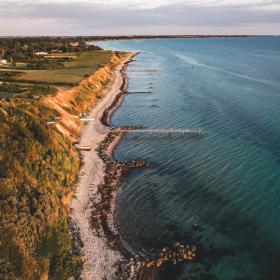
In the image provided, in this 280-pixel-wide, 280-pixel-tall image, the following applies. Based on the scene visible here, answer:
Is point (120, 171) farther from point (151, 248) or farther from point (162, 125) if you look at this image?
point (162, 125)

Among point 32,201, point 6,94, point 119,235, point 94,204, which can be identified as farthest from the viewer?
point 6,94

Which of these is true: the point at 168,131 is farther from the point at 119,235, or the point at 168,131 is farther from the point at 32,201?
the point at 32,201

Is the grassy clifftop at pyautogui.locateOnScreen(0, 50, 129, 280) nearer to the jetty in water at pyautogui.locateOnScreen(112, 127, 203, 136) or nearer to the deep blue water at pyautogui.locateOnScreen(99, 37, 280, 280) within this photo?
the deep blue water at pyautogui.locateOnScreen(99, 37, 280, 280)

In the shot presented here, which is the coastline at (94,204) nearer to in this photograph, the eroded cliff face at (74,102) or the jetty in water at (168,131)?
the eroded cliff face at (74,102)

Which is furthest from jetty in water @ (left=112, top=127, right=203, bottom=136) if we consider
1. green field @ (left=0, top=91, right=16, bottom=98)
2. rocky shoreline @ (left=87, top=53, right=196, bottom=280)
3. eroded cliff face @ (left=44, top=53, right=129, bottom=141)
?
green field @ (left=0, top=91, right=16, bottom=98)

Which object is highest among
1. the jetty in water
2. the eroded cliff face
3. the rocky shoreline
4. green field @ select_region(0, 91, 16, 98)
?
green field @ select_region(0, 91, 16, 98)

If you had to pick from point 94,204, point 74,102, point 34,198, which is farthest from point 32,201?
point 74,102

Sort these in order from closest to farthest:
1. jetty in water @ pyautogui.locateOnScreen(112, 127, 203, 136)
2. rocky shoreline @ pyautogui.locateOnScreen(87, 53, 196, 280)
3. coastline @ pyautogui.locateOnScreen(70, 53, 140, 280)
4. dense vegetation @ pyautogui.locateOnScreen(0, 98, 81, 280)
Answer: dense vegetation @ pyautogui.locateOnScreen(0, 98, 81, 280) → rocky shoreline @ pyautogui.locateOnScreen(87, 53, 196, 280) → coastline @ pyautogui.locateOnScreen(70, 53, 140, 280) → jetty in water @ pyautogui.locateOnScreen(112, 127, 203, 136)
